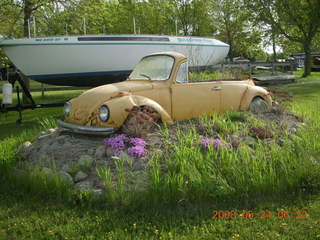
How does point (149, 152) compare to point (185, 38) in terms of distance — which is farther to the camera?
point (185, 38)

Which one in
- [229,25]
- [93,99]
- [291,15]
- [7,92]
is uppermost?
[229,25]

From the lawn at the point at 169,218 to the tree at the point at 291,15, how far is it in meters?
22.6

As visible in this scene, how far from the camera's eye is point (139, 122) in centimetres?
498

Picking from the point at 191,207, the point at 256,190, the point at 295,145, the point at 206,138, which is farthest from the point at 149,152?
the point at 295,145

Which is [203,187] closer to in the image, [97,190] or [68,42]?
[97,190]

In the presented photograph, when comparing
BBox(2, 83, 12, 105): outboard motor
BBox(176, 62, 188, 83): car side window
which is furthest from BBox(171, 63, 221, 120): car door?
BBox(2, 83, 12, 105): outboard motor

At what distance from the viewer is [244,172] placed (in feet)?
13.4

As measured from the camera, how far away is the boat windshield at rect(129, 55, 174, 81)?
19.9 feet

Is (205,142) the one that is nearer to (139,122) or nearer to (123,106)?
(139,122)

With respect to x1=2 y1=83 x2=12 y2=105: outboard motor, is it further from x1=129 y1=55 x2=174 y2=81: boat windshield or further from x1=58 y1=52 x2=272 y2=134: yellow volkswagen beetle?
x1=129 y1=55 x2=174 y2=81: boat windshield

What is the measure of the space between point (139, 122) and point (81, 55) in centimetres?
906

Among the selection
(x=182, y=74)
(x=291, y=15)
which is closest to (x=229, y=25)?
(x=291, y=15)

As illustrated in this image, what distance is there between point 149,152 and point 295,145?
6.90 feet

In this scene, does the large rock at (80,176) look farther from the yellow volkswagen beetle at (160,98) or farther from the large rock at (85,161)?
the yellow volkswagen beetle at (160,98)
